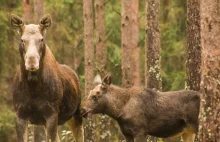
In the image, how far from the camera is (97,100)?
14.0m

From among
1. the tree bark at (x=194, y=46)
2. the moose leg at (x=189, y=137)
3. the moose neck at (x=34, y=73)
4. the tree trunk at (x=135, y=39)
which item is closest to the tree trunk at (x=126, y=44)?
the tree trunk at (x=135, y=39)

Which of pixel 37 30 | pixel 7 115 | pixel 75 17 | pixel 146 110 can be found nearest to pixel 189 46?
pixel 146 110

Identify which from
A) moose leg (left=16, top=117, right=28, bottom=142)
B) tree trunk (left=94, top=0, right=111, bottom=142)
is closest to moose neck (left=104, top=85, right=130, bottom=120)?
moose leg (left=16, top=117, right=28, bottom=142)

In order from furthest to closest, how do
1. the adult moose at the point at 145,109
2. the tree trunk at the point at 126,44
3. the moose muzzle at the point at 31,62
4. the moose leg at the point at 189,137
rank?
the tree trunk at the point at 126,44 < the moose leg at the point at 189,137 < the adult moose at the point at 145,109 < the moose muzzle at the point at 31,62

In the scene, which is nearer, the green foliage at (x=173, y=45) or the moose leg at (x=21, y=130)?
Result: the moose leg at (x=21, y=130)

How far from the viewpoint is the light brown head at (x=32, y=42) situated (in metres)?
12.3

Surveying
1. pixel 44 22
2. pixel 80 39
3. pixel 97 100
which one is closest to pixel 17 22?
pixel 44 22

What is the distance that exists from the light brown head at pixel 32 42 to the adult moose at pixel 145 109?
5.75 feet

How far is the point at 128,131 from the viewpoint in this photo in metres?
13.7

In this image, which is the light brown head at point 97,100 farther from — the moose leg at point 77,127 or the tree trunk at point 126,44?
the tree trunk at point 126,44

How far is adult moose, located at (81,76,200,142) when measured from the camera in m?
13.8

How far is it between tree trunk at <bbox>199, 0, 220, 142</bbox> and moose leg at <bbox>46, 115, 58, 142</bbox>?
3.51 meters

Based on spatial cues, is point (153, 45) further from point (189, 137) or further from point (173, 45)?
point (173, 45)

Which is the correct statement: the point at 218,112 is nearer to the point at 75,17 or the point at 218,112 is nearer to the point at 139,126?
the point at 139,126
